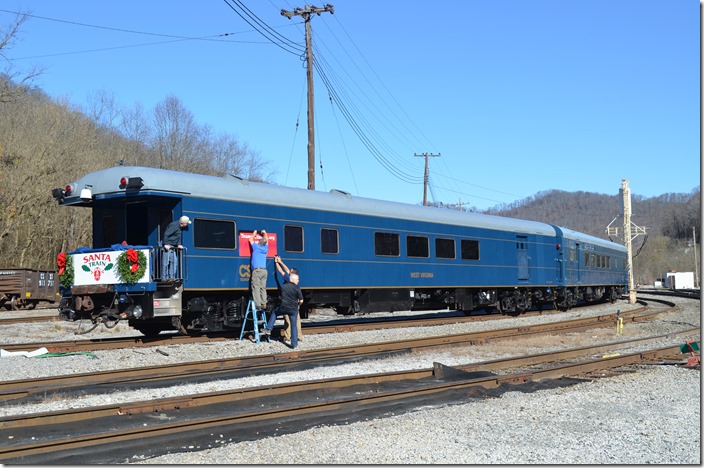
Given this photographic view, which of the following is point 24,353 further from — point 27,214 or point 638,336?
point 27,214

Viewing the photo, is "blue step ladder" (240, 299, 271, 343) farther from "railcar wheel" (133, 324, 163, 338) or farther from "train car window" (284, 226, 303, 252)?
"railcar wheel" (133, 324, 163, 338)

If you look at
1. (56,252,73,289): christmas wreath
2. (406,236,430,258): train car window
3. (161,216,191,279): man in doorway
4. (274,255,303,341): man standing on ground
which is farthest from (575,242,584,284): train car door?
(56,252,73,289): christmas wreath

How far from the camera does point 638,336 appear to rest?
58.6 feet

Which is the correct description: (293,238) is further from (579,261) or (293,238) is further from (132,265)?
(579,261)

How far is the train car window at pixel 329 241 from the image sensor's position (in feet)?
59.2

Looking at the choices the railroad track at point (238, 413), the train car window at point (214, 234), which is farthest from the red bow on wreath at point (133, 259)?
the railroad track at point (238, 413)

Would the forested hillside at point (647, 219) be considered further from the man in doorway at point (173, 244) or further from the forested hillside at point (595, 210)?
the man in doorway at point (173, 244)

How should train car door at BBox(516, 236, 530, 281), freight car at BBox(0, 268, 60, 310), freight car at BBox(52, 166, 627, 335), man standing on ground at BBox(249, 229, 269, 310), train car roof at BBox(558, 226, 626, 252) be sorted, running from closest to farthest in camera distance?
freight car at BBox(52, 166, 627, 335)
man standing on ground at BBox(249, 229, 269, 310)
train car door at BBox(516, 236, 530, 281)
train car roof at BBox(558, 226, 626, 252)
freight car at BBox(0, 268, 60, 310)

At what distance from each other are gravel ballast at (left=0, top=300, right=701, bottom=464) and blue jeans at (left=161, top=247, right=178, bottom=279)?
192cm

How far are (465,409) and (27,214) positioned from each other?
117ft

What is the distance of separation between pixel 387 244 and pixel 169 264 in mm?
7403

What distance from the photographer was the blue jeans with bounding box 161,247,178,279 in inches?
561

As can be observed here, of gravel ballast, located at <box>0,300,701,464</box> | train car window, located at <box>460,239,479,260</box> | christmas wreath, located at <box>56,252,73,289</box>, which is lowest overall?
gravel ballast, located at <box>0,300,701,464</box>

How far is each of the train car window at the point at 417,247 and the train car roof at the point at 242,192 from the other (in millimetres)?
603
